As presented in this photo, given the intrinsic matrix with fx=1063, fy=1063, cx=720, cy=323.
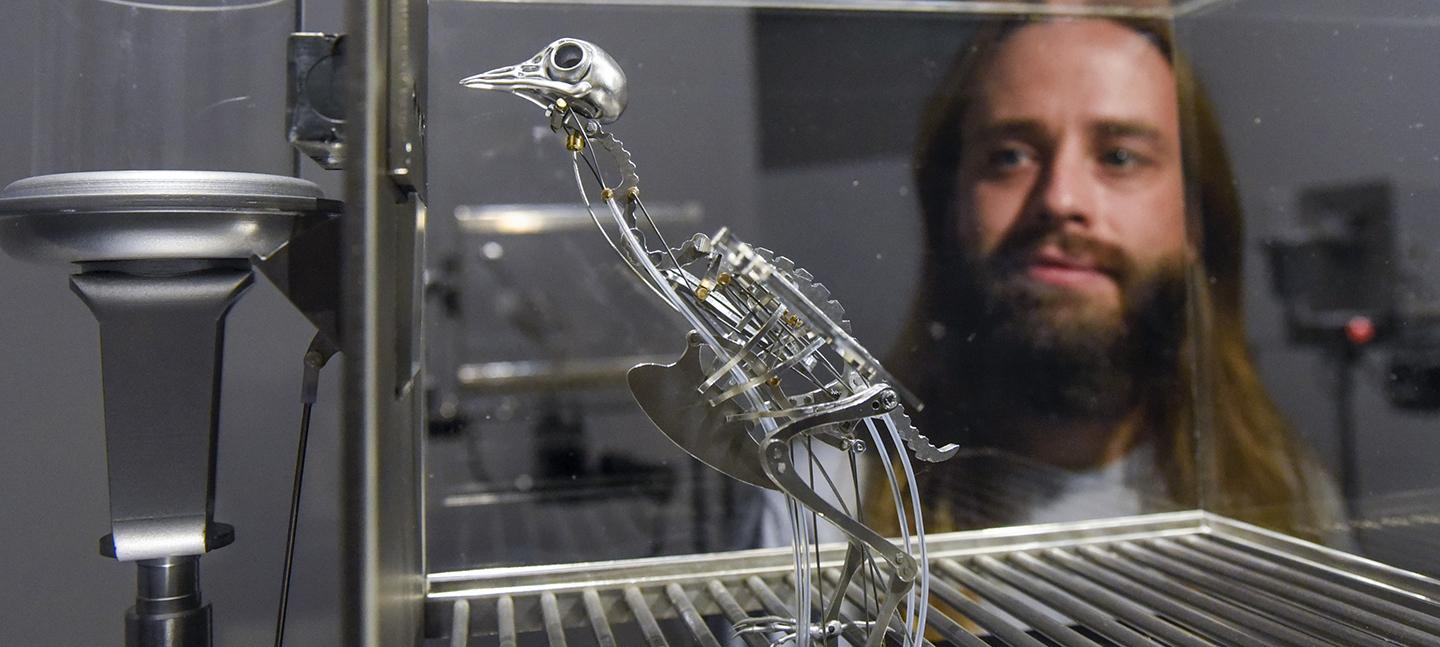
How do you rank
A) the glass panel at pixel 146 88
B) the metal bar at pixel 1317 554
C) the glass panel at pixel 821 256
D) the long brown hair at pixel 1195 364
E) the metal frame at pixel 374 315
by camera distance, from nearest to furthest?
the metal frame at pixel 374 315
the glass panel at pixel 146 88
the metal bar at pixel 1317 554
the glass panel at pixel 821 256
the long brown hair at pixel 1195 364

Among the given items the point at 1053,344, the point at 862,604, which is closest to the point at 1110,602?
the point at 862,604

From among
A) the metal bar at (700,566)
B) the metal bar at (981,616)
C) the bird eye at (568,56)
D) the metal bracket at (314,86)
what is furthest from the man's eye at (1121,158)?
the metal bracket at (314,86)

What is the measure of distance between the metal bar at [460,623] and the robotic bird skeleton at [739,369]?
14.0 inches

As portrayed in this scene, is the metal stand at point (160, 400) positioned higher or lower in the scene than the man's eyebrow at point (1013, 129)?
lower

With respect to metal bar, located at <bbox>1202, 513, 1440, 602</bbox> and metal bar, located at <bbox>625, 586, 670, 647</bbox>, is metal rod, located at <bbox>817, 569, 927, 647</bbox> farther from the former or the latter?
metal bar, located at <bbox>1202, 513, 1440, 602</bbox>

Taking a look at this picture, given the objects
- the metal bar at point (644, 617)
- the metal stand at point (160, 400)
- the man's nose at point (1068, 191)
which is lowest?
the metal bar at point (644, 617)

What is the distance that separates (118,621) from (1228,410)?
1380 millimetres

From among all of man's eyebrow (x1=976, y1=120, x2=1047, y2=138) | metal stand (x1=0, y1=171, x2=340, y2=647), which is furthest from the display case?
metal stand (x1=0, y1=171, x2=340, y2=647)

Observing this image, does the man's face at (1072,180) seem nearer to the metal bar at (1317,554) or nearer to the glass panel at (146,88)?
the metal bar at (1317,554)

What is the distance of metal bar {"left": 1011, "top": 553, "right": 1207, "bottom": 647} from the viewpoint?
38.9 inches

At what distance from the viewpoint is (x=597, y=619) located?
1.10 meters

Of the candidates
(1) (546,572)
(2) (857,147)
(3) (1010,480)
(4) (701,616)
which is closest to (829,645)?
(4) (701,616)

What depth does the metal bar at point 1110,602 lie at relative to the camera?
987 millimetres

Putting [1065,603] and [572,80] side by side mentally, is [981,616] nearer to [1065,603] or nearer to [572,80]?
[1065,603]
